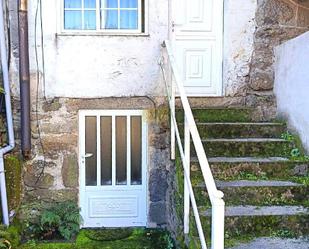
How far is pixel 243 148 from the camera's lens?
4.36 m

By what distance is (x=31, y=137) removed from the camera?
5137 millimetres

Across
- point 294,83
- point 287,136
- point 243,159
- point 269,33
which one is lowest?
point 243,159

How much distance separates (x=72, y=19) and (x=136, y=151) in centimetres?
196

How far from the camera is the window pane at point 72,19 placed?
17.3 ft

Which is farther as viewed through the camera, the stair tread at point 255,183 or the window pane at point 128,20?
the window pane at point 128,20

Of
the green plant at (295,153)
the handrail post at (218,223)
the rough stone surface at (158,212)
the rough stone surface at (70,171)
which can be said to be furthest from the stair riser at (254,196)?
the rough stone surface at (70,171)

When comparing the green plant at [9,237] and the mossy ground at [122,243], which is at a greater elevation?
the green plant at [9,237]

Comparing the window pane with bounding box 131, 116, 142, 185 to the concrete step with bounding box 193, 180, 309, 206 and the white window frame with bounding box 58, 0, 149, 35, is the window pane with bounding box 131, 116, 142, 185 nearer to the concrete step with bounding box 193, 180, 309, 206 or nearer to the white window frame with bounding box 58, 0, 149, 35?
the white window frame with bounding box 58, 0, 149, 35

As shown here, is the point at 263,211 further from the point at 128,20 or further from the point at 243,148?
the point at 128,20

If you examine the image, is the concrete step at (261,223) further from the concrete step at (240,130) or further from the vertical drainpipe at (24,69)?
the vertical drainpipe at (24,69)

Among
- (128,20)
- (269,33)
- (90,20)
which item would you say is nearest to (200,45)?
(269,33)

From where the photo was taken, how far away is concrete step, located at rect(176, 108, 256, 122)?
16.7 feet

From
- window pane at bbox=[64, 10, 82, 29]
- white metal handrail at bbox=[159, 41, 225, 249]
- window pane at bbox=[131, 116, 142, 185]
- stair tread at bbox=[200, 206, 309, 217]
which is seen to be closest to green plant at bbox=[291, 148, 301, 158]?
stair tread at bbox=[200, 206, 309, 217]

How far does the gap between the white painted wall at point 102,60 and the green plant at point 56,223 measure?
1.48 m
